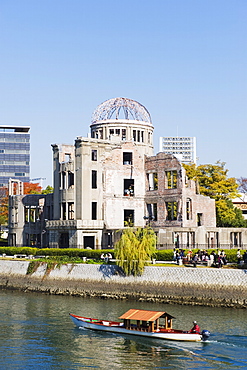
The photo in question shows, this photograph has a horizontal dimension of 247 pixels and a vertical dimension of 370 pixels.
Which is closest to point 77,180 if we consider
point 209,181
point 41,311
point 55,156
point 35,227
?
point 55,156

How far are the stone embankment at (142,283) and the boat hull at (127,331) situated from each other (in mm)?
13247

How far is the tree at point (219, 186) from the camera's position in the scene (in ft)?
292

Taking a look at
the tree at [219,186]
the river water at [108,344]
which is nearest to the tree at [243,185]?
the tree at [219,186]

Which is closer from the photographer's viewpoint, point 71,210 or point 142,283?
point 142,283

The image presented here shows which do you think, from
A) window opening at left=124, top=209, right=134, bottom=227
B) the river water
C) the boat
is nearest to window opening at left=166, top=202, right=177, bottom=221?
window opening at left=124, top=209, right=134, bottom=227

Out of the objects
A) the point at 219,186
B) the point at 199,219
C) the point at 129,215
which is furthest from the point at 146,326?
the point at 219,186

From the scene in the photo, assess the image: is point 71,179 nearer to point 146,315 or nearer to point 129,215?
point 129,215

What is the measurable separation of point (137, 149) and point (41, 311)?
3646 centimetres

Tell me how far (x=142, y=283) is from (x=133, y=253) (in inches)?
117

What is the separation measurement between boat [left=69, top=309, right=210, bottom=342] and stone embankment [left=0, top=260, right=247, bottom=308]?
39.0ft

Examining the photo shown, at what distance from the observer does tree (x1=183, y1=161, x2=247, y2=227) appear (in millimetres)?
89125

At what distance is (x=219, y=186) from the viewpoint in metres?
90.9

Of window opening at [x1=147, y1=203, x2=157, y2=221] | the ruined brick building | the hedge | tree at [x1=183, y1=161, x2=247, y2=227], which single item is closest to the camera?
the hedge

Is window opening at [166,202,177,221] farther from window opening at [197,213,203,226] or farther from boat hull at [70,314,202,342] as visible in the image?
boat hull at [70,314,202,342]
